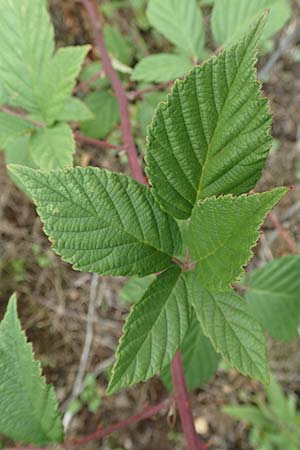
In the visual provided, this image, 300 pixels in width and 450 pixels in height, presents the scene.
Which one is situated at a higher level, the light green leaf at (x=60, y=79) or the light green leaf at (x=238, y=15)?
the light green leaf at (x=238, y=15)

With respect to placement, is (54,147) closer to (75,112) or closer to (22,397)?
(75,112)

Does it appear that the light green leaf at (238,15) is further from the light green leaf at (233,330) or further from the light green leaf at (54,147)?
the light green leaf at (233,330)

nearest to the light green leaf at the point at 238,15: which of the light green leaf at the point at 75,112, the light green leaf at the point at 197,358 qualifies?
the light green leaf at the point at 75,112

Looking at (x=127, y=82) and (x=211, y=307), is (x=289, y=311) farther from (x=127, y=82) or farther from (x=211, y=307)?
(x=127, y=82)

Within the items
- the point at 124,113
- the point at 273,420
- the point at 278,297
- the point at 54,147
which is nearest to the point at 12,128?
the point at 54,147

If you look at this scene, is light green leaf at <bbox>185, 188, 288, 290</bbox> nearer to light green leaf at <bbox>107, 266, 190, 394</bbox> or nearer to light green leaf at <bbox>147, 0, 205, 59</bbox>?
light green leaf at <bbox>107, 266, 190, 394</bbox>

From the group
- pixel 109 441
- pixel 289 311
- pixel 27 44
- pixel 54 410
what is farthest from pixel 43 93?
pixel 109 441
